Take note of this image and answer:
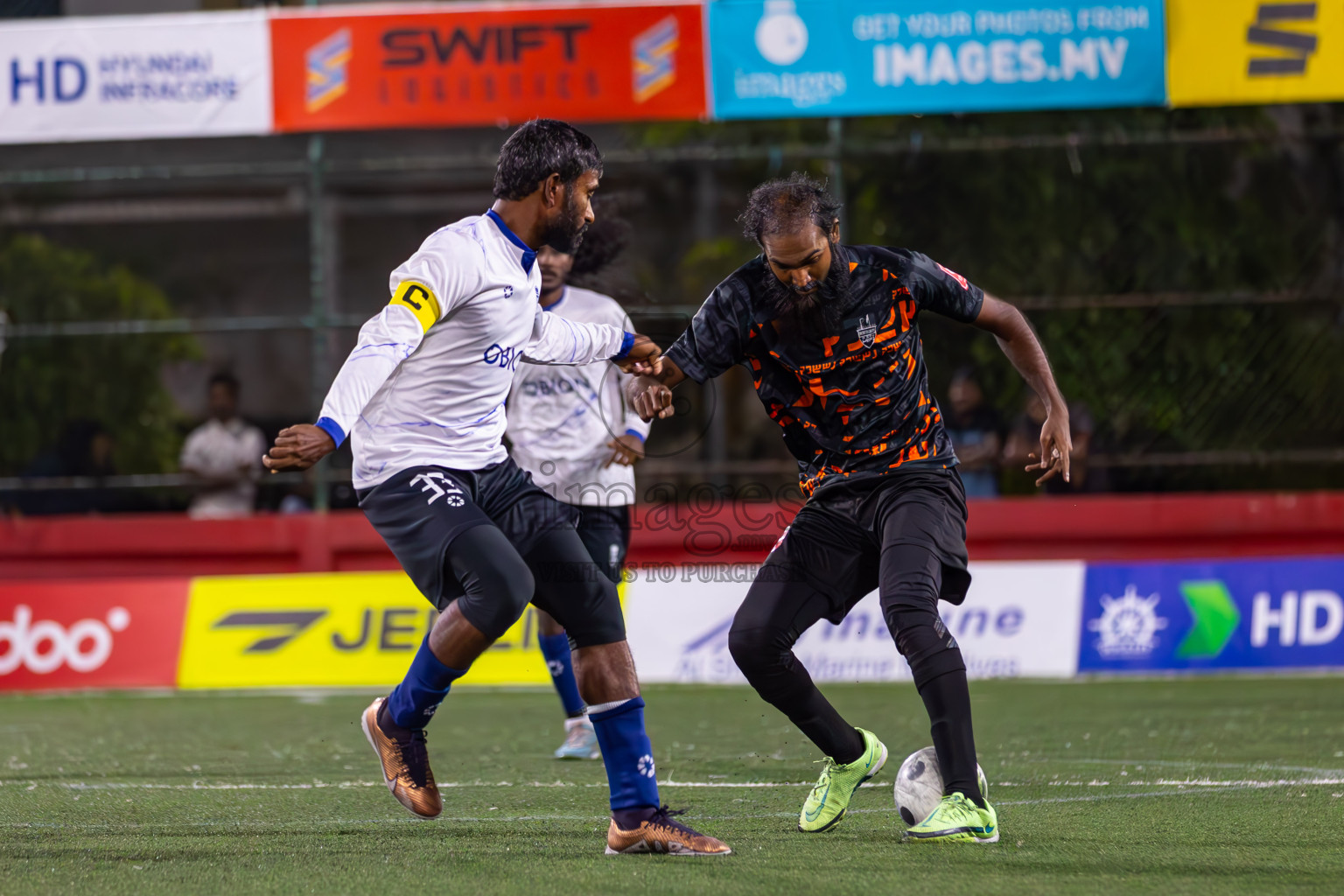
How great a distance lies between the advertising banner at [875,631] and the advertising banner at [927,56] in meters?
4.01

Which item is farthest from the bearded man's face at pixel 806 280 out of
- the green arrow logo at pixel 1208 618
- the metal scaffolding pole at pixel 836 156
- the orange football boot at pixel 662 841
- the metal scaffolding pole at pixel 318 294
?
the metal scaffolding pole at pixel 318 294

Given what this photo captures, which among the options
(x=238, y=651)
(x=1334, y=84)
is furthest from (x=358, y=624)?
(x=1334, y=84)

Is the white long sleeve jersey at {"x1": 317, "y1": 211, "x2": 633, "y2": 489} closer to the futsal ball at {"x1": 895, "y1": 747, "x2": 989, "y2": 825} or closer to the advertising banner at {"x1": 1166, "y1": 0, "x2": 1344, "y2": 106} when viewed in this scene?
the futsal ball at {"x1": 895, "y1": 747, "x2": 989, "y2": 825}

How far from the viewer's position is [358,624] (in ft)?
37.5

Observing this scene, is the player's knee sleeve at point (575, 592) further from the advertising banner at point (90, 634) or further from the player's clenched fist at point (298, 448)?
the advertising banner at point (90, 634)

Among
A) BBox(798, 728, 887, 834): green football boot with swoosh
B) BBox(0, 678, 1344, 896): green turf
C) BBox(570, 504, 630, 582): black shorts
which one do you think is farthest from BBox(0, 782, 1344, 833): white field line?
BBox(570, 504, 630, 582): black shorts

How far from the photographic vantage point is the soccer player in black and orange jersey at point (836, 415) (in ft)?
16.6

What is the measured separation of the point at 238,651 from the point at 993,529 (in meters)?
6.14

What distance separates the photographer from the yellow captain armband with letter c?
463 centimetres

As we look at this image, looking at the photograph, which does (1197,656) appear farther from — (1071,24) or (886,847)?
(886,847)

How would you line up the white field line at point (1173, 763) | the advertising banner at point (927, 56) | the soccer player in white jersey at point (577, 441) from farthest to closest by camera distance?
the advertising banner at point (927, 56) → the soccer player in white jersey at point (577, 441) → the white field line at point (1173, 763)

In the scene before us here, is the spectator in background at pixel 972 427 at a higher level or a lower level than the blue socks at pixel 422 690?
higher

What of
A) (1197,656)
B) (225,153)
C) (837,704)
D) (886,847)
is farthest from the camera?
(225,153)

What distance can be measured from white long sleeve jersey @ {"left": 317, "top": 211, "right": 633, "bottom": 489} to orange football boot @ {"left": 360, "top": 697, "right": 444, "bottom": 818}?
2.76 feet
